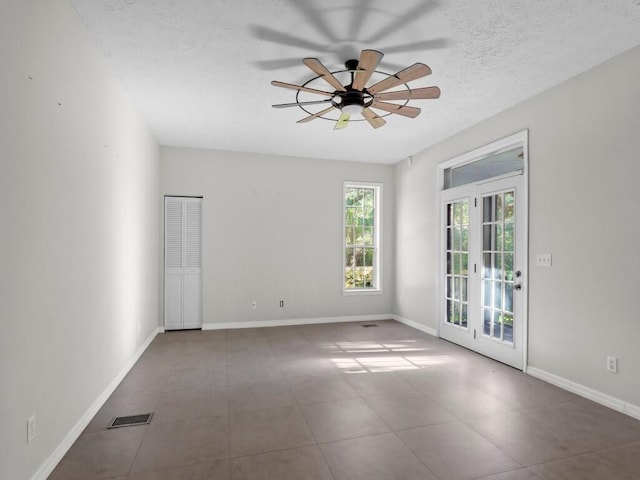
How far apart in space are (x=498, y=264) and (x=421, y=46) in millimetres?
2610

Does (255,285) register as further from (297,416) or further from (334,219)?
(297,416)

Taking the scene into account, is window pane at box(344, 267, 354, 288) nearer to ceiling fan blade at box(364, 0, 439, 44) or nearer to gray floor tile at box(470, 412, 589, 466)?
gray floor tile at box(470, 412, 589, 466)

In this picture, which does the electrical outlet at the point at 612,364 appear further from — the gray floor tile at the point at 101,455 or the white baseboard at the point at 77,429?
the white baseboard at the point at 77,429

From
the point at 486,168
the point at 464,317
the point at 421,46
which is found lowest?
the point at 464,317

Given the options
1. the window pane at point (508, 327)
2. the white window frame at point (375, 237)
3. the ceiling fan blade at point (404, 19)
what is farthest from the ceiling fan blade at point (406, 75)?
the white window frame at point (375, 237)

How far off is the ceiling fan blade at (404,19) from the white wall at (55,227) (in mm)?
2102

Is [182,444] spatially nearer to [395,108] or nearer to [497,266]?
[395,108]

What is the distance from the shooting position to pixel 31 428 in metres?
1.98

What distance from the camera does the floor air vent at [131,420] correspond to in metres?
2.76

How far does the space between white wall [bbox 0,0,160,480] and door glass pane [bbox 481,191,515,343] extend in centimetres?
406

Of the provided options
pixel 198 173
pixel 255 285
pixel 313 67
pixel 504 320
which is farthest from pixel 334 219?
pixel 313 67

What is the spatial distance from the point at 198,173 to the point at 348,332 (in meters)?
3.41

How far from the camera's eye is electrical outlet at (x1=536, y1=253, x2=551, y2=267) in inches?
145

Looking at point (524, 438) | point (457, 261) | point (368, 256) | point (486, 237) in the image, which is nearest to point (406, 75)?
point (486, 237)
